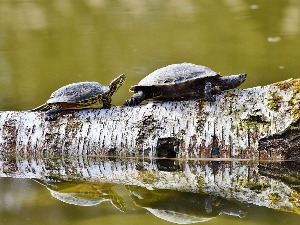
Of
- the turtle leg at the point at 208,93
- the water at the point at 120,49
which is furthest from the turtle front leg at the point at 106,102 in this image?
the water at the point at 120,49

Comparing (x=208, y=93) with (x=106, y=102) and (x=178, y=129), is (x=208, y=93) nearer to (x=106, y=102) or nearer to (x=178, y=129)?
(x=178, y=129)

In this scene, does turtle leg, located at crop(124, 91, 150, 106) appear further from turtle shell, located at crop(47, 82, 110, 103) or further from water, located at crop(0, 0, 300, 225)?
water, located at crop(0, 0, 300, 225)

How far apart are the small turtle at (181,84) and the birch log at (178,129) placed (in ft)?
0.52

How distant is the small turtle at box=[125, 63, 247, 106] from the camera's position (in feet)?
20.8

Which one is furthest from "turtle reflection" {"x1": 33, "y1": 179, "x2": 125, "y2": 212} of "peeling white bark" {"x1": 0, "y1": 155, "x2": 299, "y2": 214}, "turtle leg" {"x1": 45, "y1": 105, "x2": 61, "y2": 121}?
"turtle leg" {"x1": 45, "y1": 105, "x2": 61, "y2": 121}

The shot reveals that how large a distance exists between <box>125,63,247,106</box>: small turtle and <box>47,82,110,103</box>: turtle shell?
348mm

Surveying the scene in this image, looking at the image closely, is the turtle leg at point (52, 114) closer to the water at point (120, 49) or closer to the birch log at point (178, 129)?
the birch log at point (178, 129)

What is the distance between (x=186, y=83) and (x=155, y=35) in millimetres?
7860

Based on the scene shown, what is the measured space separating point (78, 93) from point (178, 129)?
3.59 ft

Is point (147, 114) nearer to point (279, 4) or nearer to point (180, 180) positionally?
point (180, 180)

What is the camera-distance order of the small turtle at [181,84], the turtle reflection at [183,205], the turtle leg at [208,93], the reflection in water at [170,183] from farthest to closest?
1. the small turtle at [181,84]
2. the turtle leg at [208,93]
3. the reflection in water at [170,183]
4. the turtle reflection at [183,205]

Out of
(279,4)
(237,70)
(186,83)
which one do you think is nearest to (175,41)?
(237,70)

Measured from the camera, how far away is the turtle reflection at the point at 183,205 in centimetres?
460

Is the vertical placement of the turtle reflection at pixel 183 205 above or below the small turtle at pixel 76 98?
below
